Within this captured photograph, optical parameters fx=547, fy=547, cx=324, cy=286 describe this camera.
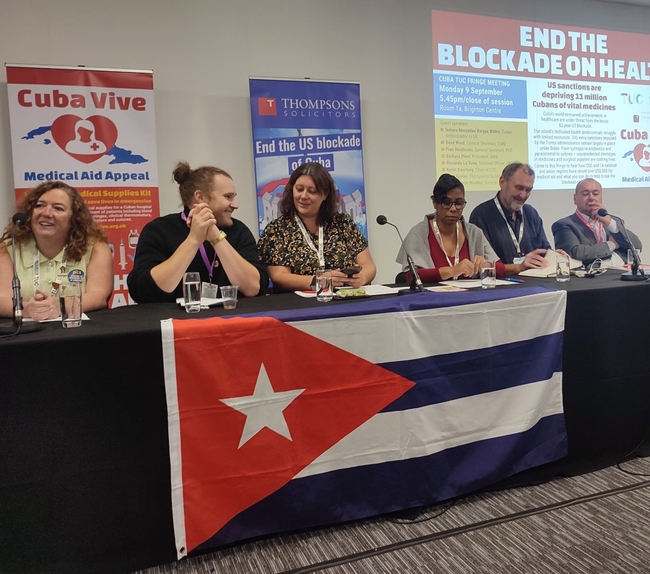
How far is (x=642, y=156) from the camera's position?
200 inches

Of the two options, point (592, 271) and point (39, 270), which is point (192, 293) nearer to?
point (39, 270)

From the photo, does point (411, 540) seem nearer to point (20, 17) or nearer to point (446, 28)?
point (20, 17)

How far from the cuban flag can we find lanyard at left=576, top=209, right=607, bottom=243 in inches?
68.1

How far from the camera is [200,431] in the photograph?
1.57 m

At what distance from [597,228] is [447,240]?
1432mm

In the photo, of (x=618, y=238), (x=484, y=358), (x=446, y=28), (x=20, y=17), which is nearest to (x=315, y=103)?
(x=446, y=28)

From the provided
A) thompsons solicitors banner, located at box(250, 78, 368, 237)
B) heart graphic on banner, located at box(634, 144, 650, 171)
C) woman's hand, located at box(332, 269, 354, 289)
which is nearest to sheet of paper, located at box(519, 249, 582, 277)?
woman's hand, located at box(332, 269, 354, 289)

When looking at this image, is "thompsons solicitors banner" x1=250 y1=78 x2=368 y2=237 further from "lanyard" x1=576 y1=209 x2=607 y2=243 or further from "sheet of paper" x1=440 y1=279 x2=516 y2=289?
"sheet of paper" x1=440 y1=279 x2=516 y2=289

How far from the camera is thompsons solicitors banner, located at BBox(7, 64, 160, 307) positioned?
10.5 feet

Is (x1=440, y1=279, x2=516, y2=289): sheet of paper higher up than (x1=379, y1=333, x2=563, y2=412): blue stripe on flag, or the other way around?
(x1=440, y1=279, x2=516, y2=289): sheet of paper

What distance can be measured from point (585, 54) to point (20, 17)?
4.41 meters

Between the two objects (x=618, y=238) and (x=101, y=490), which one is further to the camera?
(x=618, y=238)

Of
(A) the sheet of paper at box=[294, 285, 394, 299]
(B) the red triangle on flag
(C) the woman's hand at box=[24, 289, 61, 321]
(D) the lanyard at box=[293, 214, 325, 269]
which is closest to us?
(B) the red triangle on flag

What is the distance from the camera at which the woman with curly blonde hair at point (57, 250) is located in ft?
6.33
